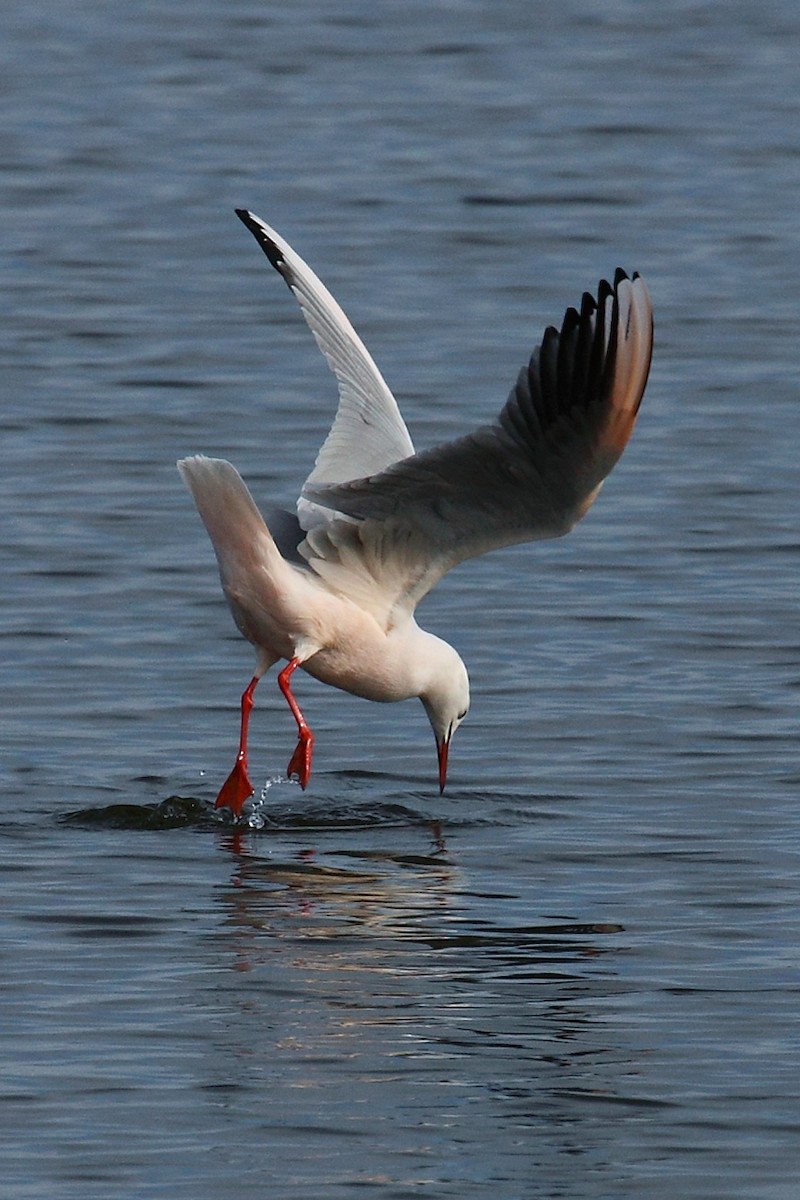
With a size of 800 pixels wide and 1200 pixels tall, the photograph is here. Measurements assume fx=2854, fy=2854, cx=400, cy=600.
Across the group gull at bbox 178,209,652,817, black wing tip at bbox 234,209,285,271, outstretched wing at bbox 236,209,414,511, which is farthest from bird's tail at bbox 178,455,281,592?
black wing tip at bbox 234,209,285,271

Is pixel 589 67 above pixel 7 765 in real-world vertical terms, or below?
above

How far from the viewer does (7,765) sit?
9359mm

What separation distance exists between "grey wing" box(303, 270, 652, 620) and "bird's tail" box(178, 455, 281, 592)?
0.80 ft

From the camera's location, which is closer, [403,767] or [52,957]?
[52,957]

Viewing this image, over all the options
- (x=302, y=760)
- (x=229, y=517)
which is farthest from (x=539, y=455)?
(x=302, y=760)

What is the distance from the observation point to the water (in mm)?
6305

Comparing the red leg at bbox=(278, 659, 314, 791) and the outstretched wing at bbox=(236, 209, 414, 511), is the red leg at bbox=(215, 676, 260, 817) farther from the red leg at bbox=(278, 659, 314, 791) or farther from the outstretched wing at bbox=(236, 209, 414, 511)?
the outstretched wing at bbox=(236, 209, 414, 511)

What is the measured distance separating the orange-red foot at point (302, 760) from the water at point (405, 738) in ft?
0.56

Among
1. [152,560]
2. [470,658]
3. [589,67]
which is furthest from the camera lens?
[589,67]

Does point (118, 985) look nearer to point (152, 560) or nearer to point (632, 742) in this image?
point (632, 742)

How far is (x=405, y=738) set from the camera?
10031mm

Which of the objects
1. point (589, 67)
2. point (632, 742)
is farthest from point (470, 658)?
point (589, 67)

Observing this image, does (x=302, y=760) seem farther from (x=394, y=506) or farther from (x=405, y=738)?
(x=405, y=738)

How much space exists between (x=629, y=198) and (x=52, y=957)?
14.1m
